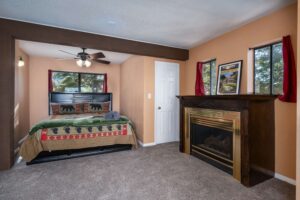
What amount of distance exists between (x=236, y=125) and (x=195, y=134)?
1.05 m

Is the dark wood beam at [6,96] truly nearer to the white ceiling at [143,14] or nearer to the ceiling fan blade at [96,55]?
the white ceiling at [143,14]

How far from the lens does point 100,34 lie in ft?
10.2

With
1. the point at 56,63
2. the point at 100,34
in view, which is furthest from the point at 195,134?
the point at 56,63

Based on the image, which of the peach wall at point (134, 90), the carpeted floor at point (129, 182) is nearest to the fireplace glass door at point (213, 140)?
the carpeted floor at point (129, 182)

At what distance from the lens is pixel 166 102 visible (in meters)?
4.11

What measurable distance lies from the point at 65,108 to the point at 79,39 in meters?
2.76

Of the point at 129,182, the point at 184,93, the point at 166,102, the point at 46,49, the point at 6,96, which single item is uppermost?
the point at 46,49

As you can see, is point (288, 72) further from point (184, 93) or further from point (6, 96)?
point (6, 96)

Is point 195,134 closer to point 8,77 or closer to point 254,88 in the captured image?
point 254,88

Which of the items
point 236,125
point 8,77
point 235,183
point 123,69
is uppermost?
point 123,69

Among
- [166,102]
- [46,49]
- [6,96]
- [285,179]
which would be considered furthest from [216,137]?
[46,49]

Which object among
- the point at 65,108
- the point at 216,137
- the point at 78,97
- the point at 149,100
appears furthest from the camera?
the point at 78,97

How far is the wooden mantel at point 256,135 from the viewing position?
2.13 meters

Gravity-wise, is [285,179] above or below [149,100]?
below
